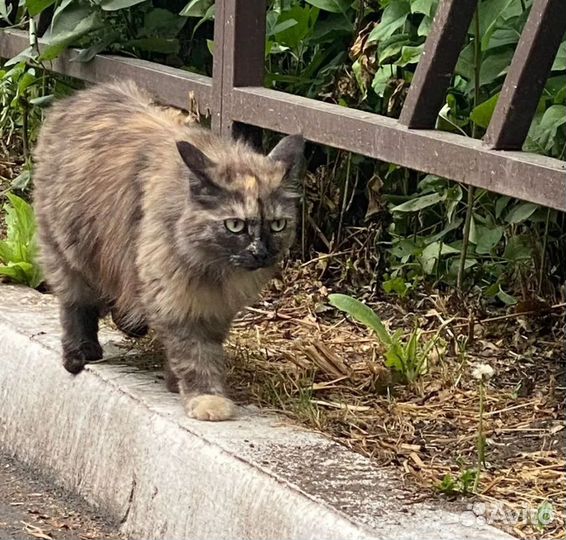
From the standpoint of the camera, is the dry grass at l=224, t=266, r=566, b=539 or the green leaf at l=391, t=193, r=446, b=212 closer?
the dry grass at l=224, t=266, r=566, b=539

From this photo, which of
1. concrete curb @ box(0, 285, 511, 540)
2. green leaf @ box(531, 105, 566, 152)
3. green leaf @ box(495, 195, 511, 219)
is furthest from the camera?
green leaf @ box(495, 195, 511, 219)

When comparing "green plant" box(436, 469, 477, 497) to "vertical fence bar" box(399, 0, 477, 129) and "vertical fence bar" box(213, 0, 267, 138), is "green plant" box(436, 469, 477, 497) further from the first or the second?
"vertical fence bar" box(213, 0, 267, 138)

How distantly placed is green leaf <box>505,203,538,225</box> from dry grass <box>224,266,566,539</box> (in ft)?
1.22

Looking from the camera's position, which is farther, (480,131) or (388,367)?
(480,131)

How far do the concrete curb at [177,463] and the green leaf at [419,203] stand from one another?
123 centimetres

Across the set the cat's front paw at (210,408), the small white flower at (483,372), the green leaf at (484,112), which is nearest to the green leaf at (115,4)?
the green leaf at (484,112)

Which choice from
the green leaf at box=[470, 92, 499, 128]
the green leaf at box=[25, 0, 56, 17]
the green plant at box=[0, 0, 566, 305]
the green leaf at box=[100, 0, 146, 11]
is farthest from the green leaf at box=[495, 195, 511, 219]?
the green leaf at box=[25, 0, 56, 17]

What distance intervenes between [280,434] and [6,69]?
3869 millimetres

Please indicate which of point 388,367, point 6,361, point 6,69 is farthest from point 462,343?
point 6,69

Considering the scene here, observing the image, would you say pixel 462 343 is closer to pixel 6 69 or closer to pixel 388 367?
pixel 388 367

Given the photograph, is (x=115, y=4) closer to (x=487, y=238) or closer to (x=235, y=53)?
(x=235, y=53)

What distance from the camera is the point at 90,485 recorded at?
4.62 metres

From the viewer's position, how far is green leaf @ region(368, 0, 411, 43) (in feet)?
17.4

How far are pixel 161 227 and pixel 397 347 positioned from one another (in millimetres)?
895
